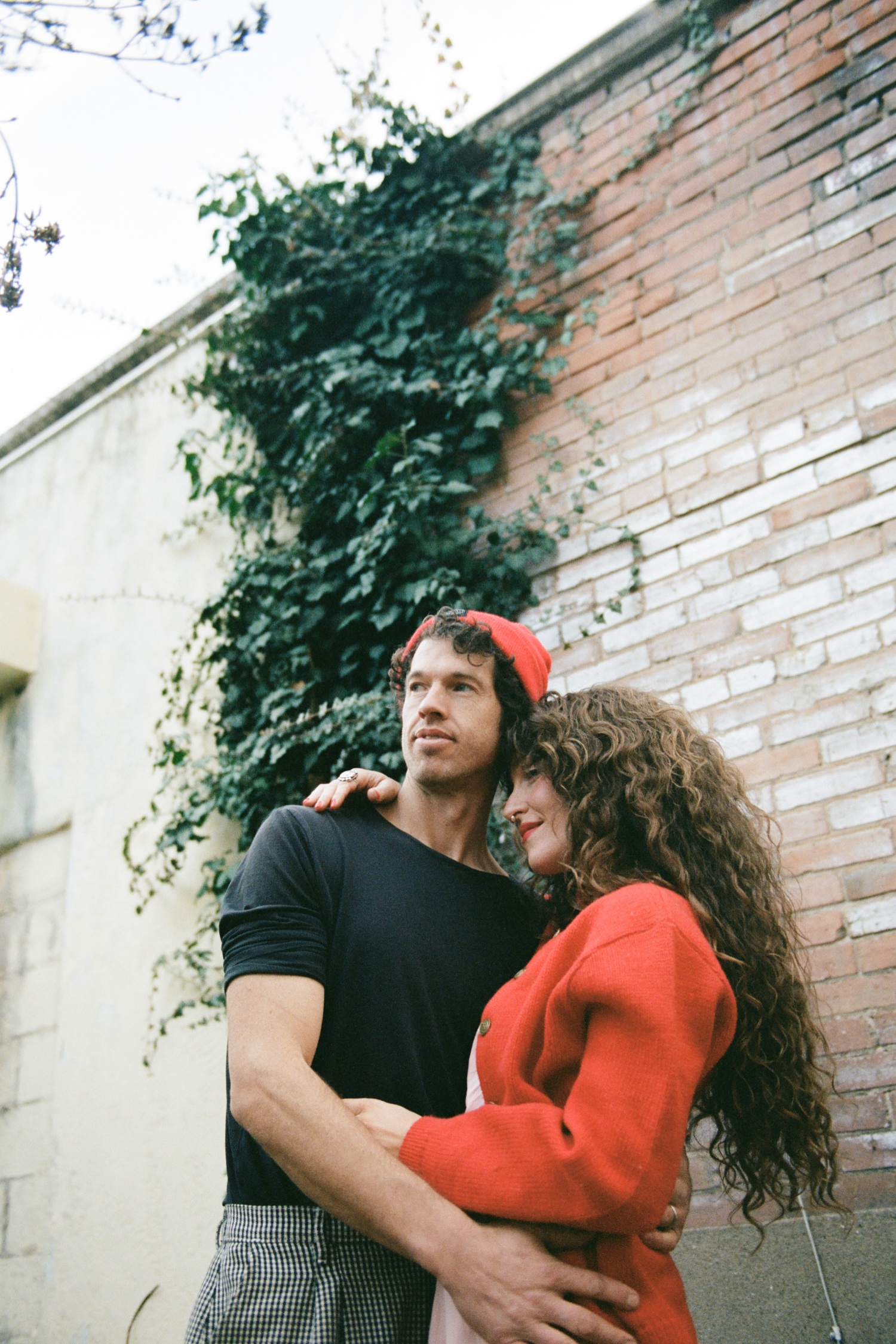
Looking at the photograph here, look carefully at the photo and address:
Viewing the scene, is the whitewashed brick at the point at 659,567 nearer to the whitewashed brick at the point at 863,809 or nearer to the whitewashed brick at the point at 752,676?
the whitewashed brick at the point at 752,676

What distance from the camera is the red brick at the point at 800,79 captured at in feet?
10.2

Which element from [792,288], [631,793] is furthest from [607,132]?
[631,793]

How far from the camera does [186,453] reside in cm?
447

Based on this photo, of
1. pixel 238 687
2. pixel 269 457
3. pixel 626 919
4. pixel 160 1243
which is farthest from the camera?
pixel 269 457

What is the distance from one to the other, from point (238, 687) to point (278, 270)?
6.25 feet

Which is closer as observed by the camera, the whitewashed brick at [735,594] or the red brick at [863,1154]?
the red brick at [863,1154]

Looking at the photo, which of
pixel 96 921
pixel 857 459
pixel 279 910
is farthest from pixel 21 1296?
pixel 857 459

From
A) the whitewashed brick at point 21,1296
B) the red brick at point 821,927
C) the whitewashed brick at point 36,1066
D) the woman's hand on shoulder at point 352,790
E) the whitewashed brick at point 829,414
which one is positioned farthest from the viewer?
the whitewashed brick at point 36,1066

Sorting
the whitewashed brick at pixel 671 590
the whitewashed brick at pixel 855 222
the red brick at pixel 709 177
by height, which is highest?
the red brick at pixel 709 177

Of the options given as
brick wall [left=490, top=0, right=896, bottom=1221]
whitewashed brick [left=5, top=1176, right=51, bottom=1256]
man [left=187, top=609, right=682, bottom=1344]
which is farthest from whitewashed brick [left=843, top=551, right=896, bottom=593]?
whitewashed brick [left=5, top=1176, right=51, bottom=1256]

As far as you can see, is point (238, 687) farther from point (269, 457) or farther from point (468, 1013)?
point (468, 1013)

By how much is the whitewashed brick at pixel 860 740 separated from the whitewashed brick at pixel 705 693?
0.33 metres

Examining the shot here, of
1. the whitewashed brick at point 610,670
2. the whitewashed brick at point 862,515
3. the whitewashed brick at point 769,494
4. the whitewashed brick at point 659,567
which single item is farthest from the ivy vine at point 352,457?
the whitewashed brick at point 862,515

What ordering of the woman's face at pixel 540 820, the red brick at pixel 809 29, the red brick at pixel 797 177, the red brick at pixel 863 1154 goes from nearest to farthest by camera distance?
the woman's face at pixel 540 820, the red brick at pixel 863 1154, the red brick at pixel 797 177, the red brick at pixel 809 29
